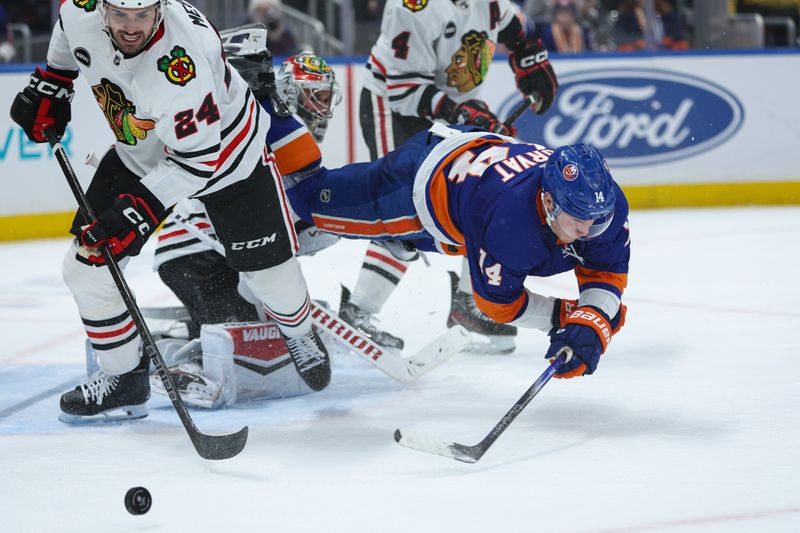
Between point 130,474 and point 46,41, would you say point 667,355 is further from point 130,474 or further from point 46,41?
point 46,41

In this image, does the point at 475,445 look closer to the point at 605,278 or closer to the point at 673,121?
the point at 605,278

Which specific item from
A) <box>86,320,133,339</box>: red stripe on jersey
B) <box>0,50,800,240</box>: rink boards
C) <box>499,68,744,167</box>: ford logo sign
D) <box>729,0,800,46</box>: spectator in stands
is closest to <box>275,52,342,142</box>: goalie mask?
<box>86,320,133,339</box>: red stripe on jersey

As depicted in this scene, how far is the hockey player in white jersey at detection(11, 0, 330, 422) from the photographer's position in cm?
259

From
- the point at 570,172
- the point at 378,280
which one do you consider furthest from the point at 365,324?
the point at 570,172

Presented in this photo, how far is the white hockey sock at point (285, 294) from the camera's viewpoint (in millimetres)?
3092

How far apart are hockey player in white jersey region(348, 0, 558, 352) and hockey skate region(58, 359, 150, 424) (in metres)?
0.95

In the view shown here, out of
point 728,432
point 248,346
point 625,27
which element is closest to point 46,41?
point 625,27

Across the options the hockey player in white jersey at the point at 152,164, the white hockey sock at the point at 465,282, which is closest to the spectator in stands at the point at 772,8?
the white hockey sock at the point at 465,282

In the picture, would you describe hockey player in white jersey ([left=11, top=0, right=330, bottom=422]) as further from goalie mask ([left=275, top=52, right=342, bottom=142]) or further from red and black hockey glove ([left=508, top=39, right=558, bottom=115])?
red and black hockey glove ([left=508, top=39, right=558, bottom=115])

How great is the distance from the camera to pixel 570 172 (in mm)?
2568

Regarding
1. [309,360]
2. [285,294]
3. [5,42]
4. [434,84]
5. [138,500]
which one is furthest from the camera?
[5,42]

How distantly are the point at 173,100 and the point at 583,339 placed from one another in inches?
43.1

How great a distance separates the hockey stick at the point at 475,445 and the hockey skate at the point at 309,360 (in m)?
0.55

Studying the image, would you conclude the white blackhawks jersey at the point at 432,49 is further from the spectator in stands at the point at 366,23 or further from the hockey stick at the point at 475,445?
the spectator in stands at the point at 366,23
